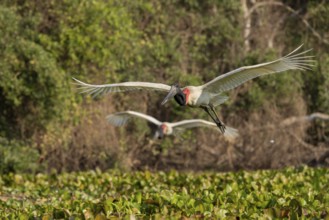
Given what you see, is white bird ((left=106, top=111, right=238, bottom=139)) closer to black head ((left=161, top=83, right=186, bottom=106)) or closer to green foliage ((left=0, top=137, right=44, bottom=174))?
green foliage ((left=0, top=137, right=44, bottom=174))

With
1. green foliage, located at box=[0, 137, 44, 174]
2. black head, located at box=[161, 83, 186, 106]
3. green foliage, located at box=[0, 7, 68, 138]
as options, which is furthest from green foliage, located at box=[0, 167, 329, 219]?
green foliage, located at box=[0, 7, 68, 138]

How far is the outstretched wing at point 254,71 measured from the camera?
1023 cm

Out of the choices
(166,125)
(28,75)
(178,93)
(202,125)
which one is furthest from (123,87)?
(28,75)

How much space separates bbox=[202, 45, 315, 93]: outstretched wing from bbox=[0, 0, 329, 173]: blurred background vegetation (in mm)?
8424

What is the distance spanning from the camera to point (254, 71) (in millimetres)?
10758

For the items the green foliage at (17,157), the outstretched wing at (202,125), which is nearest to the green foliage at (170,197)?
→ the outstretched wing at (202,125)

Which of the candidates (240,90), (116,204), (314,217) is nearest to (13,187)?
(116,204)

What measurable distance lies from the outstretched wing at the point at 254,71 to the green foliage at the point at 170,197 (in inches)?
48.3

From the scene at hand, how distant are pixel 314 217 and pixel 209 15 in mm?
18052

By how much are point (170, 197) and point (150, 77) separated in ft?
47.3

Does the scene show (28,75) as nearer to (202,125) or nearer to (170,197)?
(202,125)

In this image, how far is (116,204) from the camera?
8.02 m

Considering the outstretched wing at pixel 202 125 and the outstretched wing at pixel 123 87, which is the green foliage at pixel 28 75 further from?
the outstretched wing at pixel 123 87

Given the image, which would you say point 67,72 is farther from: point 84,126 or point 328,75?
point 328,75
